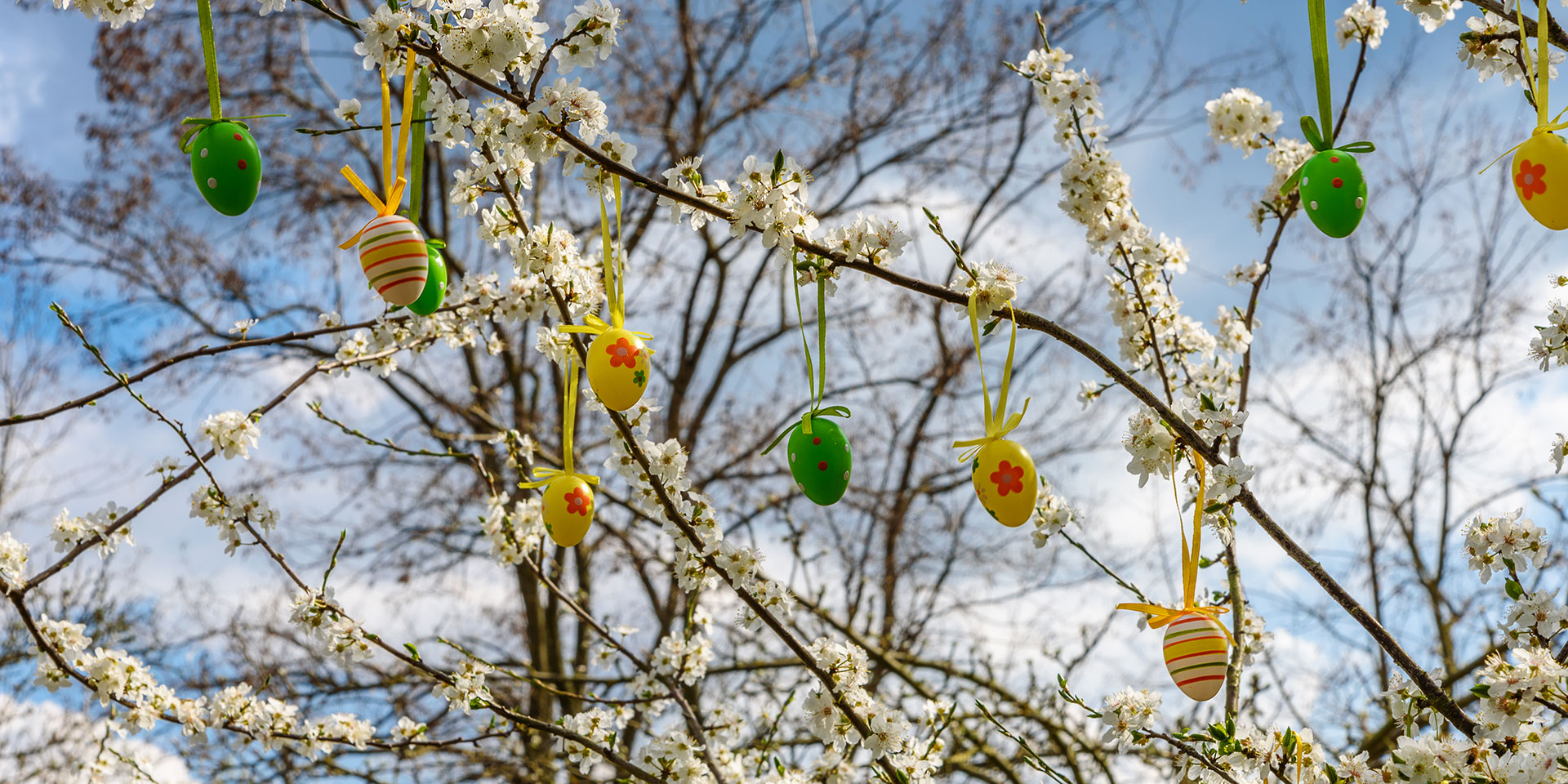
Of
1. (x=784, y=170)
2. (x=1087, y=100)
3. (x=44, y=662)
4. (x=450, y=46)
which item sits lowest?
(x=44, y=662)

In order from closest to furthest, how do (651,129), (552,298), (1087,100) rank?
1. (552,298)
2. (1087,100)
3. (651,129)

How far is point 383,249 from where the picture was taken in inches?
62.8

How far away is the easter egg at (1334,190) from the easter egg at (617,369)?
124cm

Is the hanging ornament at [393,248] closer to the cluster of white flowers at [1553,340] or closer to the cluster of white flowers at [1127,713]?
the cluster of white flowers at [1127,713]

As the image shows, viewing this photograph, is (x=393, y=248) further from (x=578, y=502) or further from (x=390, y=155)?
(x=578, y=502)

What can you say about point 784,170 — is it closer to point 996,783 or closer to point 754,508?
point 996,783

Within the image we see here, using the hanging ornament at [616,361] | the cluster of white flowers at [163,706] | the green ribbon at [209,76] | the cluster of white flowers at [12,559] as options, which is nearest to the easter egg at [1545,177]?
the hanging ornament at [616,361]

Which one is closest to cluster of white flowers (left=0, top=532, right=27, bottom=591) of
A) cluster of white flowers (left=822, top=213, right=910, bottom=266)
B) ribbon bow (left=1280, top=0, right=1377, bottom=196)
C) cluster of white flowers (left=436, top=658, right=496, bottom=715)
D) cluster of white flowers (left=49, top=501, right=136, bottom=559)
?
cluster of white flowers (left=49, top=501, right=136, bottom=559)

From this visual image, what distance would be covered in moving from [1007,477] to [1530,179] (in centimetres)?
92

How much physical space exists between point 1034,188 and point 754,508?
3036 mm

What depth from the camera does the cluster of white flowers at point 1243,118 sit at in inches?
98.0

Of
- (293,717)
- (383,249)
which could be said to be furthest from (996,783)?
(383,249)

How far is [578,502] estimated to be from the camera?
1854mm

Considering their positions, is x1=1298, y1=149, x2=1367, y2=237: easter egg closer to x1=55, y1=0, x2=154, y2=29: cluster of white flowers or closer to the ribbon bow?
the ribbon bow
